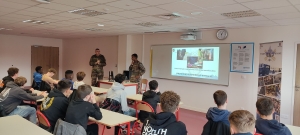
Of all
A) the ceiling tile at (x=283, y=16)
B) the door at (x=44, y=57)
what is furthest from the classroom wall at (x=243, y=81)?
the door at (x=44, y=57)

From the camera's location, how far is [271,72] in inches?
195

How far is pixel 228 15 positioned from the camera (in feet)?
13.5

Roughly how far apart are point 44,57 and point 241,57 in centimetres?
898

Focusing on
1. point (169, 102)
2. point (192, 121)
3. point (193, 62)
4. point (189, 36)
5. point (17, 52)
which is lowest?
point (192, 121)

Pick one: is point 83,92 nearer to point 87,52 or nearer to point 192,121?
point 192,121

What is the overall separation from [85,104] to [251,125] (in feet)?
5.53

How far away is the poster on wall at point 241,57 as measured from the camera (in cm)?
550

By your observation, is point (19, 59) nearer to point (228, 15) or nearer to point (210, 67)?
point (210, 67)

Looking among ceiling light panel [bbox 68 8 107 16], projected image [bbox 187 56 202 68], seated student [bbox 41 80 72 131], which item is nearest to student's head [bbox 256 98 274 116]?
seated student [bbox 41 80 72 131]

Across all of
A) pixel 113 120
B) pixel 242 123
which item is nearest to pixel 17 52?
pixel 113 120

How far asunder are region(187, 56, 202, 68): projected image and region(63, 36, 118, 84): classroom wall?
327 centimetres

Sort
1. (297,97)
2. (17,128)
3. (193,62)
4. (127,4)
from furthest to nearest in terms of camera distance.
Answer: (193,62), (297,97), (127,4), (17,128)

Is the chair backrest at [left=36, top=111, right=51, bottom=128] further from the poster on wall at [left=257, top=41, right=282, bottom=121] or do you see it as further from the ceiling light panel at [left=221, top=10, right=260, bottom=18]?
the poster on wall at [left=257, top=41, right=282, bottom=121]

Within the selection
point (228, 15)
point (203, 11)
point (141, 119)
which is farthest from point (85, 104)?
point (228, 15)
